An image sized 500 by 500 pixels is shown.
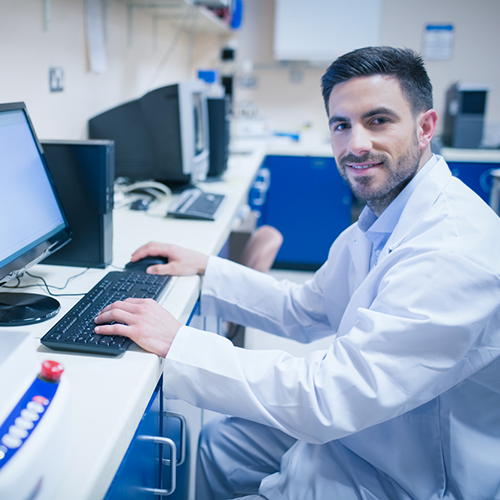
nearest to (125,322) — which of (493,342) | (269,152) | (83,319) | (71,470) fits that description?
(83,319)

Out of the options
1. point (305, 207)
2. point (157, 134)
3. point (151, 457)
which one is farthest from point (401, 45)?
point (151, 457)

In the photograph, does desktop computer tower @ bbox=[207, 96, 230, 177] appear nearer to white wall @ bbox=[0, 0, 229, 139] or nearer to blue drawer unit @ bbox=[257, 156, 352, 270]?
white wall @ bbox=[0, 0, 229, 139]

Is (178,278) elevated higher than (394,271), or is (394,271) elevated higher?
(394,271)

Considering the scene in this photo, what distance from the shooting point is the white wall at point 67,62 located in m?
1.47

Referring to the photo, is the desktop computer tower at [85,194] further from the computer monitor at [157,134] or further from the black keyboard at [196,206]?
the computer monitor at [157,134]

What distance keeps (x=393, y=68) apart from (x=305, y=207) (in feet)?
7.92

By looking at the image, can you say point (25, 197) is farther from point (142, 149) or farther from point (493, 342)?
point (142, 149)

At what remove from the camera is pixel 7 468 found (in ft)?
1.35

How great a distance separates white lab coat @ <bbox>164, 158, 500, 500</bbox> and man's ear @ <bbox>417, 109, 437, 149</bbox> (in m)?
0.10

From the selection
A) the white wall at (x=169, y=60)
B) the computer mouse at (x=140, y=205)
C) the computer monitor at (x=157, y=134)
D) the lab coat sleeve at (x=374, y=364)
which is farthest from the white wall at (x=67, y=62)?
the lab coat sleeve at (x=374, y=364)

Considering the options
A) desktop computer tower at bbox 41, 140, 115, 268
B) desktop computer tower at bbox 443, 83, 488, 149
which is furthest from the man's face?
desktop computer tower at bbox 443, 83, 488, 149

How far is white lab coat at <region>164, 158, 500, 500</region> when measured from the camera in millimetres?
741

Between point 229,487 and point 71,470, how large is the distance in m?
0.65

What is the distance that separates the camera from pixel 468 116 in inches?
135
